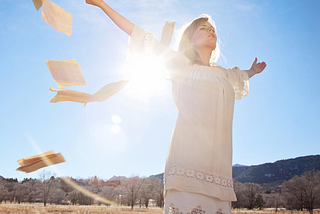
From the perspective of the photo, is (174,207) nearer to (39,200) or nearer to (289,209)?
(289,209)

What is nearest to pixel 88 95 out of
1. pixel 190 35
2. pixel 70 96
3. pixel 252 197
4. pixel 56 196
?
pixel 70 96

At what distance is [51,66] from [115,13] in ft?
2.89

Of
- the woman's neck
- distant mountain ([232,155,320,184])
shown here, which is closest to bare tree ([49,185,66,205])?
the woman's neck

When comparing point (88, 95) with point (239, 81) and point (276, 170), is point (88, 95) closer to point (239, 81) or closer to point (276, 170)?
point (239, 81)

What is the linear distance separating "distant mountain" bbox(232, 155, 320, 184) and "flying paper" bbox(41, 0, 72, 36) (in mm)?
184655

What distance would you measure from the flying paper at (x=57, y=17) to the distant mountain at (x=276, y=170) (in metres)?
185

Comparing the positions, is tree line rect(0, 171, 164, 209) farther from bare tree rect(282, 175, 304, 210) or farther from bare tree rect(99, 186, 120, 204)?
bare tree rect(282, 175, 304, 210)

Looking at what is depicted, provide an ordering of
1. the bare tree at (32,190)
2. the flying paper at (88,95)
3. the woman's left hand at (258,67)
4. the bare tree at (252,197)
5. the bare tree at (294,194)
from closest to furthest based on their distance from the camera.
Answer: the flying paper at (88,95), the woman's left hand at (258,67), the bare tree at (294,194), the bare tree at (252,197), the bare tree at (32,190)

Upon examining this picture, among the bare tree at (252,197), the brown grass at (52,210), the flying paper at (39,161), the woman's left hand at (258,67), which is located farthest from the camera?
the bare tree at (252,197)

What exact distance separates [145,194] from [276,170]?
148 meters

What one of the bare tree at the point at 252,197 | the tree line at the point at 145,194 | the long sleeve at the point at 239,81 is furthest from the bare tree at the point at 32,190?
the long sleeve at the point at 239,81

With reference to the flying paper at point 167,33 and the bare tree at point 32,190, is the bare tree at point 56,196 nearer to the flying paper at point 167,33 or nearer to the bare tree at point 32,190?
the bare tree at point 32,190

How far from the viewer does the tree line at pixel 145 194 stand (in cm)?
6347

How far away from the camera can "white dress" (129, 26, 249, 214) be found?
1902 millimetres
